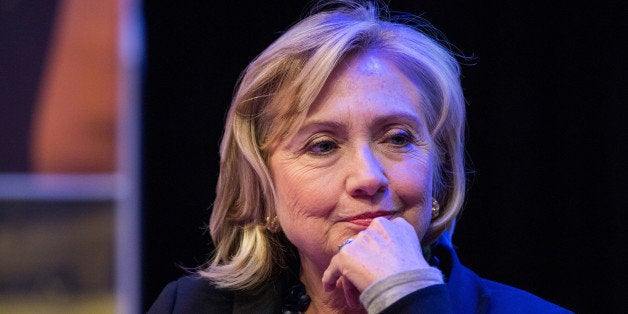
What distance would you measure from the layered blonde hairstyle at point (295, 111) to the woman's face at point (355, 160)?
1.7 inches

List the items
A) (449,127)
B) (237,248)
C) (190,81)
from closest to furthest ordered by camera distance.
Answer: (449,127) < (237,248) < (190,81)

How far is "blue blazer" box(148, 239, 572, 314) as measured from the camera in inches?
69.0

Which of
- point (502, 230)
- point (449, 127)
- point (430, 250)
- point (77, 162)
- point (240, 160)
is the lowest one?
point (77, 162)

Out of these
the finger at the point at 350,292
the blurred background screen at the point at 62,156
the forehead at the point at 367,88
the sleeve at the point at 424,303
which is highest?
the forehead at the point at 367,88

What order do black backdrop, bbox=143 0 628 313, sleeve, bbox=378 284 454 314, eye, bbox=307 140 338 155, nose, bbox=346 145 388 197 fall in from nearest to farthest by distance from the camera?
1. sleeve, bbox=378 284 454 314
2. nose, bbox=346 145 388 197
3. eye, bbox=307 140 338 155
4. black backdrop, bbox=143 0 628 313

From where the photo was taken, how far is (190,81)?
2721 mm

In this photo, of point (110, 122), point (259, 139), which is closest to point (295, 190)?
point (259, 139)

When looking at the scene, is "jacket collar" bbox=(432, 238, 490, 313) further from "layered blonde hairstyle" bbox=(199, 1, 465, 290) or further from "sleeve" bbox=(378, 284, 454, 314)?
"sleeve" bbox=(378, 284, 454, 314)

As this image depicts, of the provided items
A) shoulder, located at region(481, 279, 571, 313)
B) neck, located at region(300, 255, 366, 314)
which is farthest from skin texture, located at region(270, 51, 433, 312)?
shoulder, located at region(481, 279, 571, 313)

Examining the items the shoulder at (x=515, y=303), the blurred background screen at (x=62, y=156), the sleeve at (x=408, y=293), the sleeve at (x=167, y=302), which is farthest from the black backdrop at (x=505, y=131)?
the sleeve at (x=408, y=293)

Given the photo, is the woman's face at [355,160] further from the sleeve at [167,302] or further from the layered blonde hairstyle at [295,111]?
the sleeve at [167,302]

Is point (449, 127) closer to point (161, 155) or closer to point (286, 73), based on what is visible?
point (286, 73)

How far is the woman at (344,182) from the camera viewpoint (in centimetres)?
159

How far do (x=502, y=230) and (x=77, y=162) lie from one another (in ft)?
6.51
